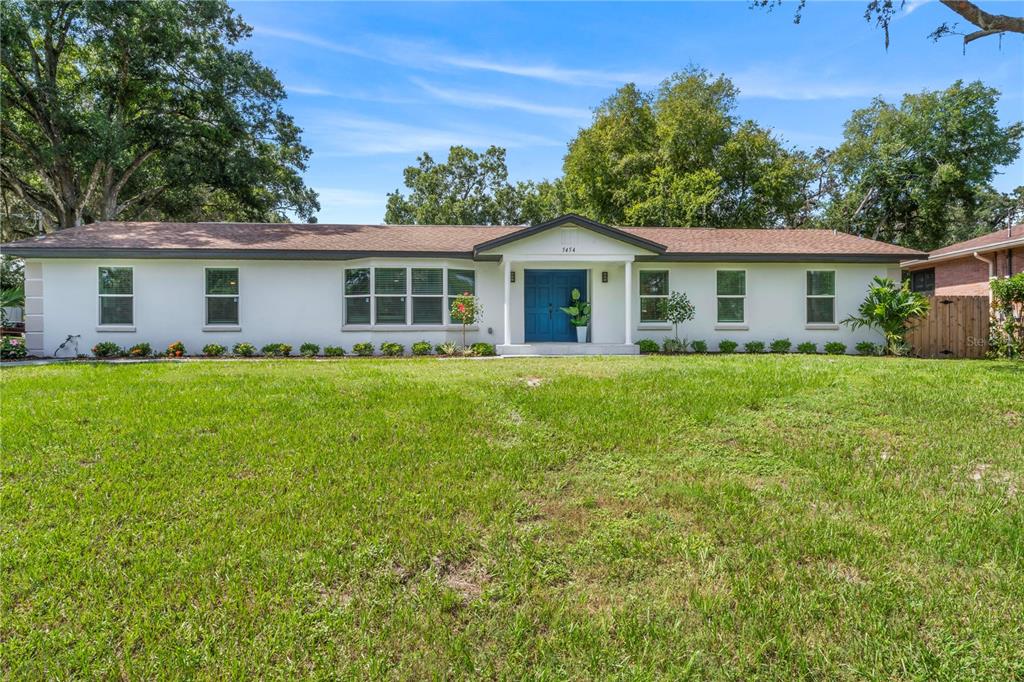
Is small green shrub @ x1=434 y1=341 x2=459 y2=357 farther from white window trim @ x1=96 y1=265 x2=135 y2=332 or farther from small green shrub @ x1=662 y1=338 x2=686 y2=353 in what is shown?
white window trim @ x1=96 y1=265 x2=135 y2=332

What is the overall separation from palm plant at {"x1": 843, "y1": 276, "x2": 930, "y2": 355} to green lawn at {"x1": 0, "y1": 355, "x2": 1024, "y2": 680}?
7.44 metres

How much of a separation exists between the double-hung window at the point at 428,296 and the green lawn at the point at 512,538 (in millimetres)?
7532

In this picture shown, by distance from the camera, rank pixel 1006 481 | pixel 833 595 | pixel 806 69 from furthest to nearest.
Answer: pixel 806 69 → pixel 1006 481 → pixel 833 595

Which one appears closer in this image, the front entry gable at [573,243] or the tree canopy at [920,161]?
the front entry gable at [573,243]

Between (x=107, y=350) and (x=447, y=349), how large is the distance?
827 cm

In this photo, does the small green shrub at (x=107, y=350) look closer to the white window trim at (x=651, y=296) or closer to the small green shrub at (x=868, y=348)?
the white window trim at (x=651, y=296)

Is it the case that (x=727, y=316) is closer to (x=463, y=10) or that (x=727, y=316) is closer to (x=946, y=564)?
(x=463, y=10)

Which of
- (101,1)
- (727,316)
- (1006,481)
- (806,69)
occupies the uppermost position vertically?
(101,1)

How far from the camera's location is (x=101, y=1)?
1717 centimetres

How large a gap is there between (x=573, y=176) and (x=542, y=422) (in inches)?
992

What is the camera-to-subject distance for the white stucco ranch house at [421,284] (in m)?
12.8

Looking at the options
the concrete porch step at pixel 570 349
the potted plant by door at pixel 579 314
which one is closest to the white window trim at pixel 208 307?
the concrete porch step at pixel 570 349

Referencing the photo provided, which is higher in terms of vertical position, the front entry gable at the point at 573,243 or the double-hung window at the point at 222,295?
the front entry gable at the point at 573,243

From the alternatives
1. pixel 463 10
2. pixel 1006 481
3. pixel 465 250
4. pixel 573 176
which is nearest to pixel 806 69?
pixel 463 10
